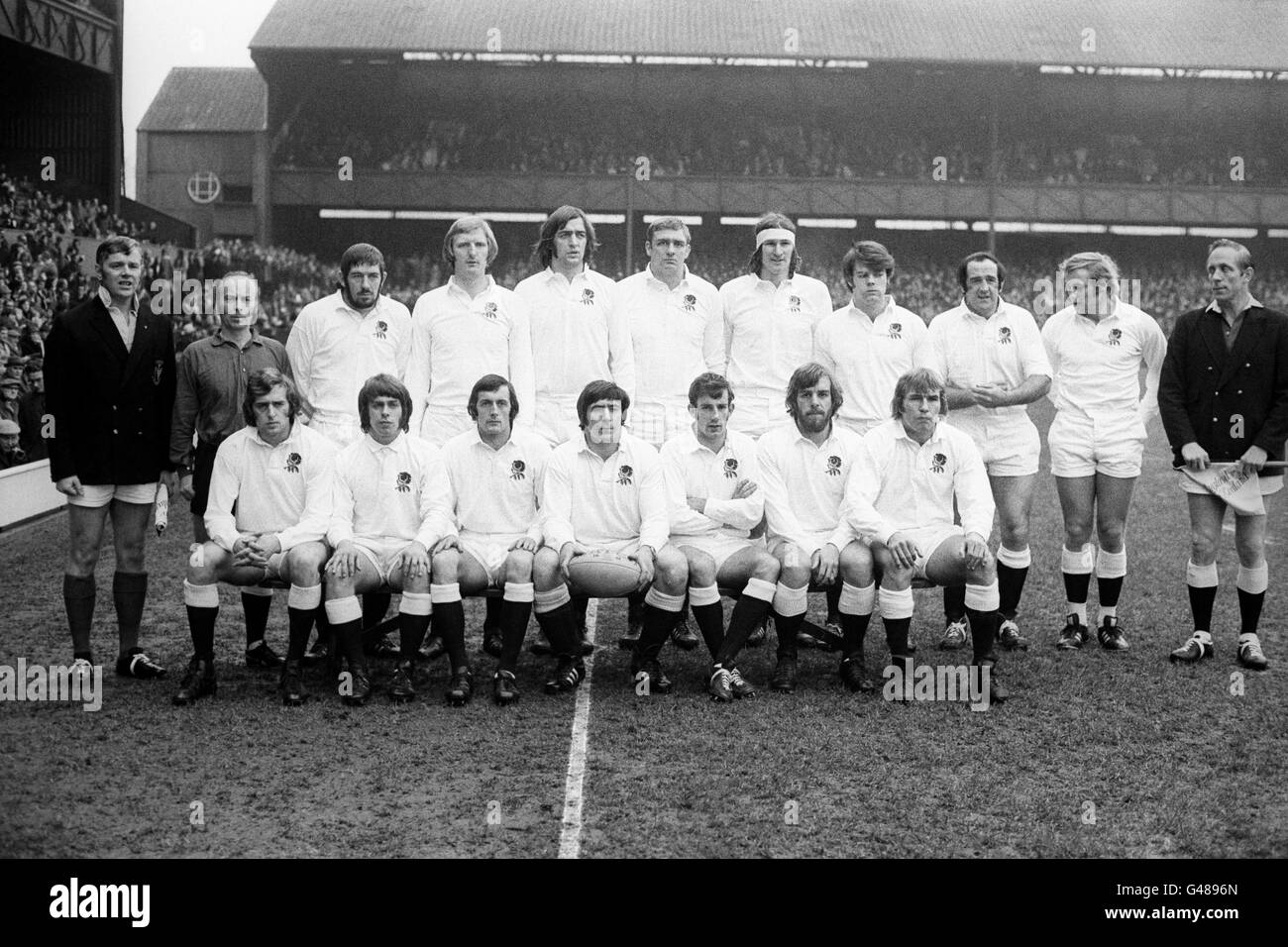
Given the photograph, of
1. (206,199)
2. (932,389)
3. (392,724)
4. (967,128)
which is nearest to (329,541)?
(392,724)

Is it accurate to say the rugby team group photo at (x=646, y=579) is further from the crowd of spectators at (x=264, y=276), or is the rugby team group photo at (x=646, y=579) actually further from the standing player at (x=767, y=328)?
the crowd of spectators at (x=264, y=276)

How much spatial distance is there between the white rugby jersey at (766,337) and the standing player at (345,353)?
1867mm

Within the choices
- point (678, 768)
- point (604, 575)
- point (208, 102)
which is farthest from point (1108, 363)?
point (208, 102)

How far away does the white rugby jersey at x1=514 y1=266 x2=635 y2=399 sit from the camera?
22.9 ft

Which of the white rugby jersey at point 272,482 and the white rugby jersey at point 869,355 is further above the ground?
the white rugby jersey at point 869,355

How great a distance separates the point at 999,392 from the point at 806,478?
1324 millimetres

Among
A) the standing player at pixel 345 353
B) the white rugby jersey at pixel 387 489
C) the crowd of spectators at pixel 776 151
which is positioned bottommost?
the white rugby jersey at pixel 387 489

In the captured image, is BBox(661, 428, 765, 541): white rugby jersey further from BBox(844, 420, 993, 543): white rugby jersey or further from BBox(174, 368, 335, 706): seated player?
BBox(174, 368, 335, 706): seated player

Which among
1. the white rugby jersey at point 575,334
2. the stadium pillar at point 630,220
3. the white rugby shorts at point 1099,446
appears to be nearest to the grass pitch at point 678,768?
the white rugby shorts at point 1099,446

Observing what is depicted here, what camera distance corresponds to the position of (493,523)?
630 cm

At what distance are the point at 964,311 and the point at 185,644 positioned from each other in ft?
16.0

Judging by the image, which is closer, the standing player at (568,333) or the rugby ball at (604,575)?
the rugby ball at (604,575)

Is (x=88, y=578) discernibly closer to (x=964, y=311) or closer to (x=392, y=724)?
(x=392, y=724)

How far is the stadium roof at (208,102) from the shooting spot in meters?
37.8
